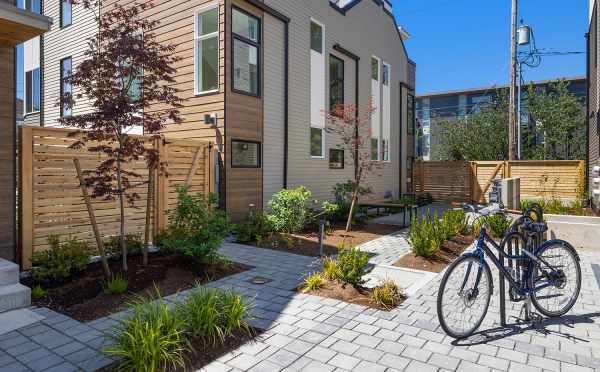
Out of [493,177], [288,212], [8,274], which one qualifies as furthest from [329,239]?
[493,177]

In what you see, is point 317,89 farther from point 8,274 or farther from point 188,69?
point 8,274

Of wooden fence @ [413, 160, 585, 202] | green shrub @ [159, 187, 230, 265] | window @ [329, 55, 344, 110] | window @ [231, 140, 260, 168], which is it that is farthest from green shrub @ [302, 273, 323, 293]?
wooden fence @ [413, 160, 585, 202]

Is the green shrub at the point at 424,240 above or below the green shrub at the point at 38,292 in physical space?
above

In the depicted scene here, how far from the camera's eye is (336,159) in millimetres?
13562

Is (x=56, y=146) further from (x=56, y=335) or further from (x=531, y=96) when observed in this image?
(x=531, y=96)

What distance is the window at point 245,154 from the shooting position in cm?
932

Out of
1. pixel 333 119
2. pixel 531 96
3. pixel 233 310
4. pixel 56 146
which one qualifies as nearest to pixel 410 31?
pixel 531 96

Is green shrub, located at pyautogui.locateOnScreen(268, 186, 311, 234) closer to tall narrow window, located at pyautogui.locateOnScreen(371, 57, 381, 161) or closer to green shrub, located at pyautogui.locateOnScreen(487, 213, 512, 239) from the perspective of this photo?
green shrub, located at pyautogui.locateOnScreen(487, 213, 512, 239)

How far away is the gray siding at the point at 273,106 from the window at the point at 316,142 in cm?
170

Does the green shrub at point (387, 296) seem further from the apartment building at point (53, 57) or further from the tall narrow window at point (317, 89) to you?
the apartment building at point (53, 57)

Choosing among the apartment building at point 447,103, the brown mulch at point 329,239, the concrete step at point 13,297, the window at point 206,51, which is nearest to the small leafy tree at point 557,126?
the apartment building at point 447,103

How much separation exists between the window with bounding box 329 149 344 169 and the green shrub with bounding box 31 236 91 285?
889cm

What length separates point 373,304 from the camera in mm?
4445

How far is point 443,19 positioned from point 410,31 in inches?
107
